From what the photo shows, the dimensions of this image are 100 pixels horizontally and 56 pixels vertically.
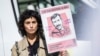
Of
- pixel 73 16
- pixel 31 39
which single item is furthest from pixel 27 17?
pixel 73 16

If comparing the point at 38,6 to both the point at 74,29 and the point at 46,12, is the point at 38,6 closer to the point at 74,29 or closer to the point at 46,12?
the point at 46,12

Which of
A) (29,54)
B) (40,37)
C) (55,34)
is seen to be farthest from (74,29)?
(29,54)

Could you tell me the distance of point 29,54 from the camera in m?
2.17

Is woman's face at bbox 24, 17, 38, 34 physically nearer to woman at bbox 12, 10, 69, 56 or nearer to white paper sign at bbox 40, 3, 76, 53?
woman at bbox 12, 10, 69, 56

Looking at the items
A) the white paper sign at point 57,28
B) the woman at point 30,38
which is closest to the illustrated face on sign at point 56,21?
the white paper sign at point 57,28

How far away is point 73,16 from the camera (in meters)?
2.41

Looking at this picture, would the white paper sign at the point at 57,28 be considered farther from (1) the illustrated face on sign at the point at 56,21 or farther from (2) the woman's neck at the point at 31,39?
(2) the woman's neck at the point at 31,39

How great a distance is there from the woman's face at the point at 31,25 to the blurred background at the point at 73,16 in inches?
7.7

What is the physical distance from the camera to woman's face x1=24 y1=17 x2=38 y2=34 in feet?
6.97

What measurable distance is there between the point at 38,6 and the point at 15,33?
314 mm

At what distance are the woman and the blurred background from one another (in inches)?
5.4

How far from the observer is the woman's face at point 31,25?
2125mm

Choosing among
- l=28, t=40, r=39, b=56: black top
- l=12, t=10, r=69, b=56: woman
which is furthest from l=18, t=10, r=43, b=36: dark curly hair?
l=28, t=40, r=39, b=56: black top

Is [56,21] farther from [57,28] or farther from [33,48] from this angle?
[33,48]
